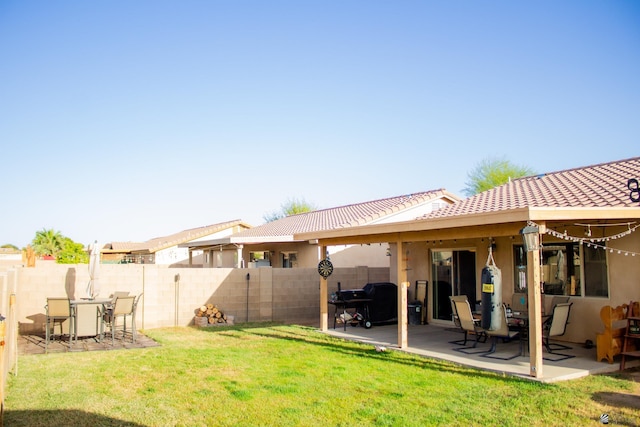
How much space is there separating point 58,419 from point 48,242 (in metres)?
36.8

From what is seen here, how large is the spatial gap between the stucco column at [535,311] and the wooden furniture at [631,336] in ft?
5.91

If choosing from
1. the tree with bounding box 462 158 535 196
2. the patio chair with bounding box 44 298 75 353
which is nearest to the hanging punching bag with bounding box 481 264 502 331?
the patio chair with bounding box 44 298 75 353

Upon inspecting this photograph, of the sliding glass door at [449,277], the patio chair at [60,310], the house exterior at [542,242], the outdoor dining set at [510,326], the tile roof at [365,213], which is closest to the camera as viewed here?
the house exterior at [542,242]

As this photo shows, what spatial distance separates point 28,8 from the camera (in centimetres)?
1141

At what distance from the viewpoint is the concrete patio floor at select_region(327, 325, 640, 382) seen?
7.75 m

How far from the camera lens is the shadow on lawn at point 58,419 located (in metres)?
5.41

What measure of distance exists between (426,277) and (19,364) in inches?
402

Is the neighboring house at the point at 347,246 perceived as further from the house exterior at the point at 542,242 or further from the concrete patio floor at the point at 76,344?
the concrete patio floor at the point at 76,344

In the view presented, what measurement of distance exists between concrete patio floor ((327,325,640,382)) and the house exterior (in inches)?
18.4

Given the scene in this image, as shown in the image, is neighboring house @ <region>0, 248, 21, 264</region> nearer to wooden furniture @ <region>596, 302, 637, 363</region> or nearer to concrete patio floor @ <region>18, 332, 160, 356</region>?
concrete patio floor @ <region>18, 332, 160, 356</region>

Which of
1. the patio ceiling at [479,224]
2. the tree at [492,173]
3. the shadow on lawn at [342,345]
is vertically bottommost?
the shadow on lawn at [342,345]

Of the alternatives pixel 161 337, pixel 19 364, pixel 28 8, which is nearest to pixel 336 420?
pixel 19 364

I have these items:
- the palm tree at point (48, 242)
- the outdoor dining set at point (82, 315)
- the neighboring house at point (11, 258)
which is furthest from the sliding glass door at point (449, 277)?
the palm tree at point (48, 242)

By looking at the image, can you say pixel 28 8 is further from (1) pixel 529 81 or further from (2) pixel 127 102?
(1) pixel 529 81
